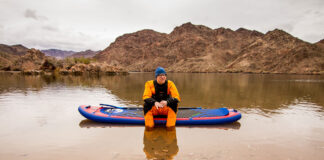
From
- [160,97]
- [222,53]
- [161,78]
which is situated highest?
[222,53]

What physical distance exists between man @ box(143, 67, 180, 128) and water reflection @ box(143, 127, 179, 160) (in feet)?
1.01

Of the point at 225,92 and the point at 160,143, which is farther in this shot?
the point at 225,92

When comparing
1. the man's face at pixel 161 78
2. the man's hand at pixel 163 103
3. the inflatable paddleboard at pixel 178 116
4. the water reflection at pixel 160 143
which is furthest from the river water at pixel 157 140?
the man's face at pixel 161 78

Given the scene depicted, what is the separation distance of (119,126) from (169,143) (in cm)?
240

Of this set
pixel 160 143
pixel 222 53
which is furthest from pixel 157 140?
pixel 222 53

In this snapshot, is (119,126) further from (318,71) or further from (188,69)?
(188,69)

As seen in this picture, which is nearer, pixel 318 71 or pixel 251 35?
pixel 318 71

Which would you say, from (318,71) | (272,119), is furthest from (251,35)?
(272,119)

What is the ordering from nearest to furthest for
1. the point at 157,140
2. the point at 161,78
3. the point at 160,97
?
1. the point at 157,140
2. the point at 161,78
3. the point at 160,97

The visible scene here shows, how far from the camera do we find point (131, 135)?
19.5ft

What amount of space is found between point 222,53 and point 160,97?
132 metres

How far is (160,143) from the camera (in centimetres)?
Result: 532

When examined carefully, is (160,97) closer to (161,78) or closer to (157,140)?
(161,78)

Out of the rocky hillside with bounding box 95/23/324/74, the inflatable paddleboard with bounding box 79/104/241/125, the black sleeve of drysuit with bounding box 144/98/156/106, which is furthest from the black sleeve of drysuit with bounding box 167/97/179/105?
the rocky hillside with bounding box 95/23/324/74
